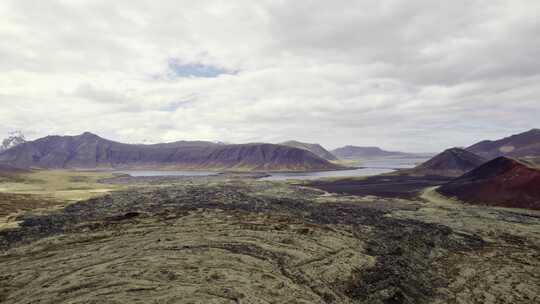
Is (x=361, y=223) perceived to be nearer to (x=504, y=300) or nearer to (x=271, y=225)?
(x=271, y=225)

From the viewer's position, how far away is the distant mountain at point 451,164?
391ft

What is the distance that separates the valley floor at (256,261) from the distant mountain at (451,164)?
9141 cm

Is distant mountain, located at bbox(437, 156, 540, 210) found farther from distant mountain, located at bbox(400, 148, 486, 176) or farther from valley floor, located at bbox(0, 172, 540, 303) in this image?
distant mountain, located at bbox(400, 148, 486, 176)

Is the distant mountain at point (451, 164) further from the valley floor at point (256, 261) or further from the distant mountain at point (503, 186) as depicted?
the valley floor at point (256, 261)

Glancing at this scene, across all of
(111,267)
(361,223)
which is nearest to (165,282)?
(111,267)

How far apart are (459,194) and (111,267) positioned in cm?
6465

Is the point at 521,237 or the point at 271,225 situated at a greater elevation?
the point at 271,225

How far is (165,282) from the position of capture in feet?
54.5

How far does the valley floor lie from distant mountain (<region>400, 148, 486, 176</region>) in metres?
91.4

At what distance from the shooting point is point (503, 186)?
60594mm

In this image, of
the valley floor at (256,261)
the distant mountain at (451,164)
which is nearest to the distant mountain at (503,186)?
the valley floor at (256,261)

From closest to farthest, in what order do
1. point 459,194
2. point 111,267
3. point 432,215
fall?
point 111,267
point 432,215
point 459,194

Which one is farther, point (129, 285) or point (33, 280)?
point (33, 280)

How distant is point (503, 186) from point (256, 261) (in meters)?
60.0
